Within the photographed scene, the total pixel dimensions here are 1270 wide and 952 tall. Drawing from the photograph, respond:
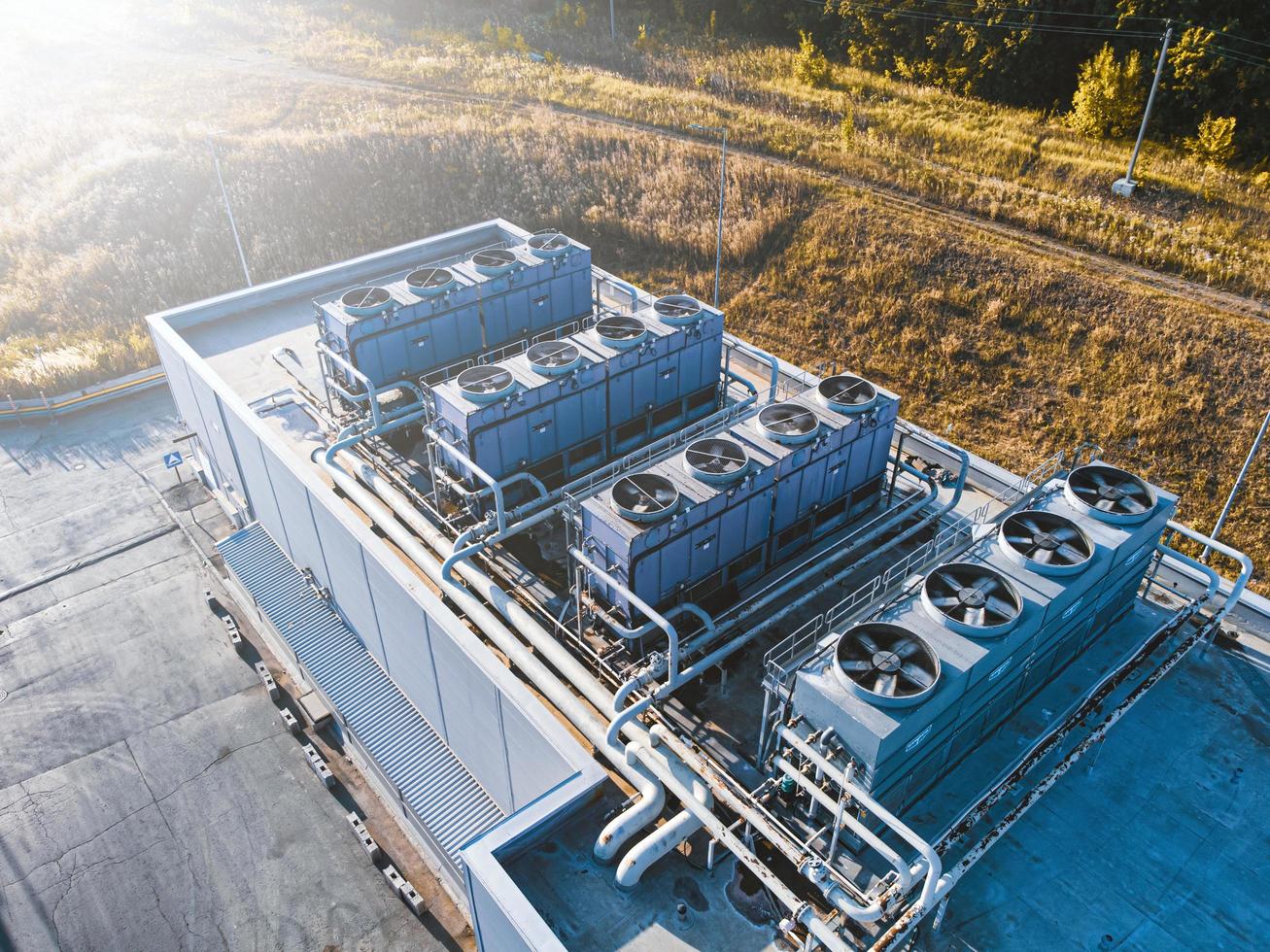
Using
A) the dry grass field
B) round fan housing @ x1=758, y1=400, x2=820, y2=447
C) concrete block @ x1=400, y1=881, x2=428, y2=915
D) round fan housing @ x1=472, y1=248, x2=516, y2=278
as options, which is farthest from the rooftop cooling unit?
the dry grass field

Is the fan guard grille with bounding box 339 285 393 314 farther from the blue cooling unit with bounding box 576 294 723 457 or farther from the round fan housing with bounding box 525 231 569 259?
the blue cooling unit with bounding box 576 294 723 457

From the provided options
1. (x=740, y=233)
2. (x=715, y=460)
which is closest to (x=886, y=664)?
(x=715, y=460)

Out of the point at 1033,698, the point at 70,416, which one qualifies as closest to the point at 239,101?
the point at 70,416

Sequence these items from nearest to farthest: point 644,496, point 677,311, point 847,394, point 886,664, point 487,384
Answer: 1. point 886,664
2. point 644,496
3. point 847,394
4. point 487,384
5. point 677,311

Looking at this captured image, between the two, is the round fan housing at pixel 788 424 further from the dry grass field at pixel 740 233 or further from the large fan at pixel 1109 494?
the dry grass field at pixel 740 233

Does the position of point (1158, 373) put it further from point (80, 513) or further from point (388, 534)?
point (80, 513)

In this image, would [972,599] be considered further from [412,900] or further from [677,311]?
[412,900]
